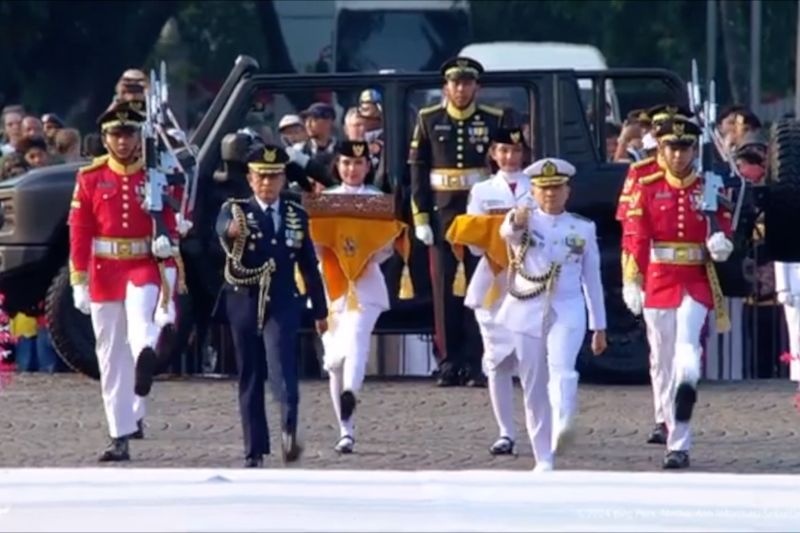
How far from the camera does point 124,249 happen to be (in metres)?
12.2

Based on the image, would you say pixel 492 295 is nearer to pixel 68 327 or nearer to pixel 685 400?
pixel 685 400

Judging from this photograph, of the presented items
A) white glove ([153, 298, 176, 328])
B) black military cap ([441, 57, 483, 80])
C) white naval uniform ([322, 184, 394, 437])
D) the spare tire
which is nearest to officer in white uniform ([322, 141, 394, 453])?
white naval uniform ([322, 184, 394, 437])

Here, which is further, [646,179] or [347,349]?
[347,349]

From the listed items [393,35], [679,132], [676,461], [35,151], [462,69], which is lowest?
[676,461]

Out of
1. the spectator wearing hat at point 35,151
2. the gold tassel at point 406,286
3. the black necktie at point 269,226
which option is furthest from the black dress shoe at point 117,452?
the spectator wearing hat at point 35,151

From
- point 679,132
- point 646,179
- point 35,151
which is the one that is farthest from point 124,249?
point 35,151

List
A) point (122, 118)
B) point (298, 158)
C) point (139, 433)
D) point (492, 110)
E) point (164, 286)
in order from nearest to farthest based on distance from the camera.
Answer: point (164, 286) → point (122, 118) → point (139, 433) → point (298, 158) → point (492, 110)

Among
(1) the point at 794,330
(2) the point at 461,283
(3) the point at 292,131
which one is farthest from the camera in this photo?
(3) the point at 292,131

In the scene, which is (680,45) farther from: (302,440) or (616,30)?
(302,440)

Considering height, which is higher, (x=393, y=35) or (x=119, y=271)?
(x=393, y=35)

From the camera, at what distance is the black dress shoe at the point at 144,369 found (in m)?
11.9

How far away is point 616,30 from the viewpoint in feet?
123

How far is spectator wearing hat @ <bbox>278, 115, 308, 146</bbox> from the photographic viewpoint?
15.9 meters

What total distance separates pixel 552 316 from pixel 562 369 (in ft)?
0.88
